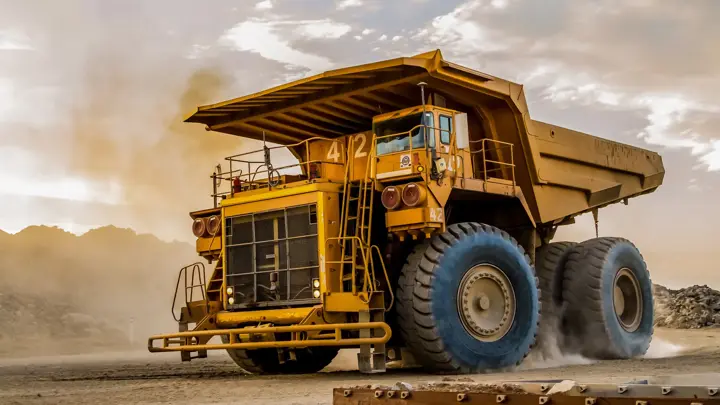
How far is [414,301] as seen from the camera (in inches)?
492

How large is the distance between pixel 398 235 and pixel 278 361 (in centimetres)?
362

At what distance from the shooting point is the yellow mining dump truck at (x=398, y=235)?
12633mm

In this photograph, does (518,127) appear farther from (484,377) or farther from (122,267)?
(122,267)

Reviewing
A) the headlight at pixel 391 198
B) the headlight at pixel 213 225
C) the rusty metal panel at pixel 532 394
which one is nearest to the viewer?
the rusty metal panel at pixel 532 394

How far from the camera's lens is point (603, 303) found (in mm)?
16062

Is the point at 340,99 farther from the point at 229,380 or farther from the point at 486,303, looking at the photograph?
the point at 229,380

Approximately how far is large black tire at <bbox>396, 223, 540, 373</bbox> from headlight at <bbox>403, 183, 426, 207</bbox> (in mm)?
644

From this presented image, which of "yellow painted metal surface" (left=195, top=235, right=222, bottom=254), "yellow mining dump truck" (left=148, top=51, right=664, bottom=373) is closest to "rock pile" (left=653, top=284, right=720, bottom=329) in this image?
"yellow mining dump truck" (left=148, top=51, right=664, bottom=373)

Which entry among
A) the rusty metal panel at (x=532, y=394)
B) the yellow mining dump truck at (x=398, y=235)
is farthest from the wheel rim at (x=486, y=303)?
the rusty metal panel at (x=532, y=394)

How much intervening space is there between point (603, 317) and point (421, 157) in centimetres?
521

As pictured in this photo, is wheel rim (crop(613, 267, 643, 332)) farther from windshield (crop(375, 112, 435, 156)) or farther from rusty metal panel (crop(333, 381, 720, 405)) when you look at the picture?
rusty metal panel (crop(333, 381, 720, 405))

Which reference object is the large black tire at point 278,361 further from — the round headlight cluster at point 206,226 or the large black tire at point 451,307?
the large black tire at point 451,307

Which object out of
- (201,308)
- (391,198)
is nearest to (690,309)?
(391,198)

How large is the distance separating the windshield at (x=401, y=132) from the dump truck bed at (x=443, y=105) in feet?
1.62
